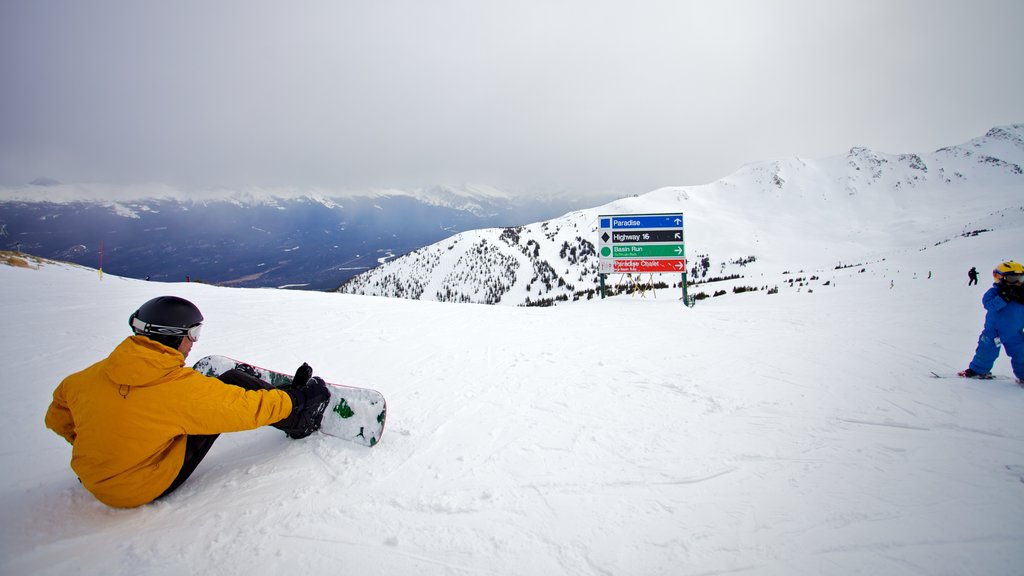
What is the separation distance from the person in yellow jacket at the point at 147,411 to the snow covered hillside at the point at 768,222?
85.1m

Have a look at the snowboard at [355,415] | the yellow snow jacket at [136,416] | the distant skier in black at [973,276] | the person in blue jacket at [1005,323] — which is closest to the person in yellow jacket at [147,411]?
the yellow snow jacket at [136,416]

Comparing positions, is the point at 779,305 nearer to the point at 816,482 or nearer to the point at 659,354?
the point at 659,354

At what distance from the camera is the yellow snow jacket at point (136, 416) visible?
2.31 meters

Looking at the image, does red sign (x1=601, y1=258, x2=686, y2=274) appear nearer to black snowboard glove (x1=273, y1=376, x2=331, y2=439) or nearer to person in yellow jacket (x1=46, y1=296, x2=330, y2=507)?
black snowboard glove (x1=273, y1=376, x2=331, y2=439)

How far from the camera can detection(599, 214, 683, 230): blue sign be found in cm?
1578

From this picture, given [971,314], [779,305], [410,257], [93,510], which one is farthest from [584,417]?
[410,257]

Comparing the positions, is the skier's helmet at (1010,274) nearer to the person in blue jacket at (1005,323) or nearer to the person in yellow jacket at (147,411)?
the person in blue jacket at (1005,323)

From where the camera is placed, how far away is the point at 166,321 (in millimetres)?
2588

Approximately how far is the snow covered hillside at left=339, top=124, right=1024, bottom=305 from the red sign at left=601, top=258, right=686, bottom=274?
7056 centimetres

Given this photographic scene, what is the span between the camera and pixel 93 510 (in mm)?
2541

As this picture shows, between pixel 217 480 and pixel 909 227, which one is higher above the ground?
pixel 909 227

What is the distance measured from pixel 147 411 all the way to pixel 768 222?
485 ft

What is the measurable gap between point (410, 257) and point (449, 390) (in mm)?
177384

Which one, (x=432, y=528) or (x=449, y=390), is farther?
(x=449, y=390)
